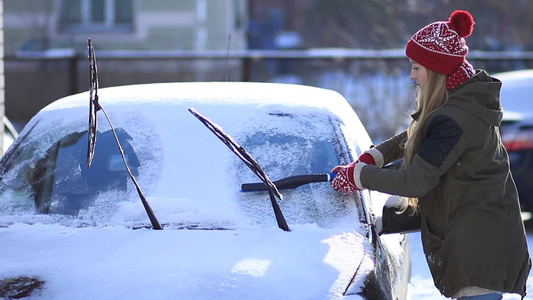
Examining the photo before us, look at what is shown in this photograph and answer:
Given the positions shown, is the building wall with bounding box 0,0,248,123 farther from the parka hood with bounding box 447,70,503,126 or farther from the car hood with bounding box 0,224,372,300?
the parka hood with bounding box 447,70,503,126

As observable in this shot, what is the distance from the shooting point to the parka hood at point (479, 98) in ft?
9.57

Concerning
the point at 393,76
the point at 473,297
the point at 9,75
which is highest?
the point at 473,297

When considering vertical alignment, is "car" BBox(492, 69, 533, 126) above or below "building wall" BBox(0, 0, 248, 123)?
above

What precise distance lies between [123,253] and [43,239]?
0.39m

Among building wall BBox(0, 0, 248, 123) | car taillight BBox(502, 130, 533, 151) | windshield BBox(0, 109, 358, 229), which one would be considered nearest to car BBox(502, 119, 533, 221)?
car taillight BBox(502, 130, 533, 151)

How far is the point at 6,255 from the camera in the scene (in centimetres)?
302

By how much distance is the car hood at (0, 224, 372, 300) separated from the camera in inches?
105

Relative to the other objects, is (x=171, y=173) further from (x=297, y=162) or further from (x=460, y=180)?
(x=460, y=180)

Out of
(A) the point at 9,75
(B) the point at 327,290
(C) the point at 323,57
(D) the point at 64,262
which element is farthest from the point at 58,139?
(A) the point at 9,75

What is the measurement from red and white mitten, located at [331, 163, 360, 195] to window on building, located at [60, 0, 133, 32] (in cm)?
1748

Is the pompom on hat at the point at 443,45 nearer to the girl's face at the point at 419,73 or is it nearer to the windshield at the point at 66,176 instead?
the girl's face at the point at 419,73

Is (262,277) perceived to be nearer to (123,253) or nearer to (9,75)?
(123,253)

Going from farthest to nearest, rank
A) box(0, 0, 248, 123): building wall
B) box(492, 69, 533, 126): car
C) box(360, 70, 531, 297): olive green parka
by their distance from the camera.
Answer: box(0, 0, 248, 123): building wall, box(492, 69, 533, 126): car, box(360, 70, 531, 297): olive green parka

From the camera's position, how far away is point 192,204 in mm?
3293
